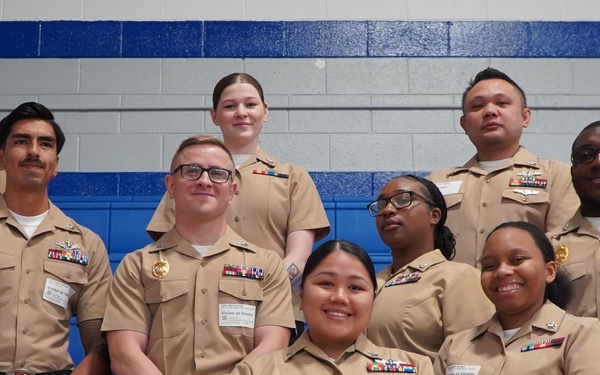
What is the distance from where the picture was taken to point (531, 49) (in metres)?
6.17

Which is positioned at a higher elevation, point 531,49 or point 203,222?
point 531,49

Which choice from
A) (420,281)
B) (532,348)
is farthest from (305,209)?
(532,348)

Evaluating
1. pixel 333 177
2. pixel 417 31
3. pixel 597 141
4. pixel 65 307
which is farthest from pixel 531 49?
pixel 65 307

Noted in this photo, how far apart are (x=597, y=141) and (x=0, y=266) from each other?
225 cm

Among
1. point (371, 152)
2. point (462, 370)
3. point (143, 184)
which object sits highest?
point (371, 152)

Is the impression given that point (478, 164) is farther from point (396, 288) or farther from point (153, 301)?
point (153, 301)

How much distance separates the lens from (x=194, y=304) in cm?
313

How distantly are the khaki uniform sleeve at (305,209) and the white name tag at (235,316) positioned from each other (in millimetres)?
798

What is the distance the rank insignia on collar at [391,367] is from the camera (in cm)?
282

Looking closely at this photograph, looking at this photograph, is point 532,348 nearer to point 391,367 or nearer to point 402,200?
point 391,367

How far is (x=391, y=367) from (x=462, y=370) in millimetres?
245

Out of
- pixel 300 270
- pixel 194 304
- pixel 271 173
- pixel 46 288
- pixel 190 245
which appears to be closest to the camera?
pixel 194 304

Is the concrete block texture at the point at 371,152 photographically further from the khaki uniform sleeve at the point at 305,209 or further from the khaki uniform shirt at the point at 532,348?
the khaki uniform shirt at the point at 532,348

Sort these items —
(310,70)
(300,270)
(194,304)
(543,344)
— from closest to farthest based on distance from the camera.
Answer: (543,344), (194,304), (300,270), (310,70)
